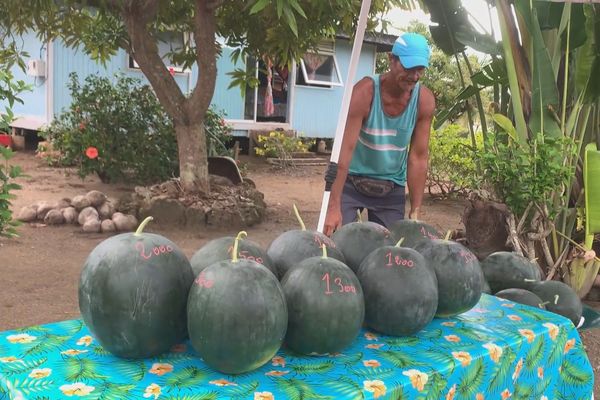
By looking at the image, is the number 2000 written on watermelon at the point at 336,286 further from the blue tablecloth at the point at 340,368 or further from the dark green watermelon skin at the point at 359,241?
the dark green watermelon skin at the point at 359,241

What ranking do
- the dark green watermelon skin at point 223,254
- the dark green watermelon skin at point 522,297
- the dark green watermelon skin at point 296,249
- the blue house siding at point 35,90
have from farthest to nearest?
1. the blue house siding at point 35,90
2. the dark green watermelon skin at point 522,297
3. the dark green watermelon skin at point 296,249
4. the dark green watermelon skin at point 223,254

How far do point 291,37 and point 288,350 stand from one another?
212 inches

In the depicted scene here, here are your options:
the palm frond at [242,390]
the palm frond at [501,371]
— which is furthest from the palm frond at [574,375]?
the palm frond at [242,390]

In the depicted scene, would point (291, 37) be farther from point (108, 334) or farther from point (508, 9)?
point (108, 334)

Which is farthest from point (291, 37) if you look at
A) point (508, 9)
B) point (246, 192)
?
point (508, 9)

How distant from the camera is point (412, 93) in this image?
3.43 meters

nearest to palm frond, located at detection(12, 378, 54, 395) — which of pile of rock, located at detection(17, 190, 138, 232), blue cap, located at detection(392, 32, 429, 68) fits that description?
blue cap, located at detection(392, 32, 429, 68)

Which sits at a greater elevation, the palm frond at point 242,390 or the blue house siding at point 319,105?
the blue house siding at point 319,105

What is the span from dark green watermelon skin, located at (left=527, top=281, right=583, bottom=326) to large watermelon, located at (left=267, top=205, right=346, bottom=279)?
4.32 feet

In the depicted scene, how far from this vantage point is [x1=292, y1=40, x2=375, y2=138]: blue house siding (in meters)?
15.3

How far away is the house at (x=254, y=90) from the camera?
1206cm

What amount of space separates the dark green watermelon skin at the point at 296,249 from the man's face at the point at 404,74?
1.49m

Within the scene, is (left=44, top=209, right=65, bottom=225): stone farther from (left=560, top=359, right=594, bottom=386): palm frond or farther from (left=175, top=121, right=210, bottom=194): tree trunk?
(left=560, top=359, right=594, bottom=386): palm frond

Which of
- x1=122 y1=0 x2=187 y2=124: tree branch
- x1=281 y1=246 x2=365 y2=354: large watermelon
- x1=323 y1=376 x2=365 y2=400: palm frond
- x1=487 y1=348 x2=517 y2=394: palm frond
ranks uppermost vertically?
x1=122 y1=0 x2=187 y2=124: tree branch
